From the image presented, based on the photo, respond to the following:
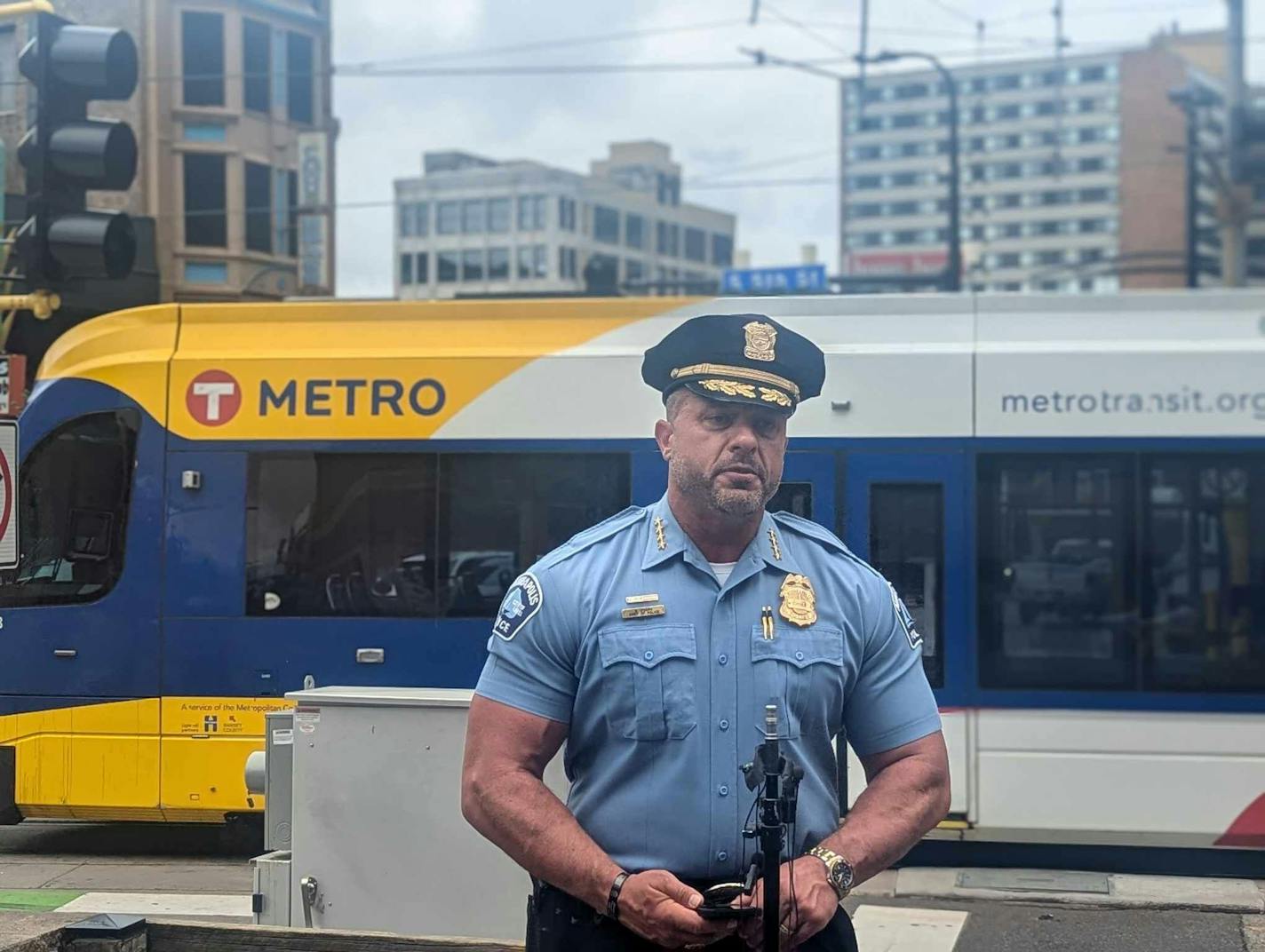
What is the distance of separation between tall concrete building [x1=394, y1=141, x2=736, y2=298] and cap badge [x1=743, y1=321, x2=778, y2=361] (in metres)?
94.5

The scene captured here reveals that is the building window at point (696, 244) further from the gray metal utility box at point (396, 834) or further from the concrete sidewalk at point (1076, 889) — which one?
the gray metal utility box at point (396, 834)

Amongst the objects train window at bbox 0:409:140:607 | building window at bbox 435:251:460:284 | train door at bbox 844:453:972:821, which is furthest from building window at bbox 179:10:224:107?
building window at bbox 435:251:460:284

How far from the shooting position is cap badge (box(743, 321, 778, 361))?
2949 millimetres

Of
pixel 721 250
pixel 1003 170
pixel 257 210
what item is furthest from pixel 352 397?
pixel 1003 170

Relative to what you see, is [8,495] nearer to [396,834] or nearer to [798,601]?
[396,834]

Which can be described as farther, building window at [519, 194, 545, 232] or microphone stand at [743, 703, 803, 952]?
building window at [519, 194, 545, 232]

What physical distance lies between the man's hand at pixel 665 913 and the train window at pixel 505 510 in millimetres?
5885

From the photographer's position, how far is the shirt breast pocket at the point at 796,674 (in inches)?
109

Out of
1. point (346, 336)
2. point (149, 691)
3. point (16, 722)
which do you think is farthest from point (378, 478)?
point (16, 722)

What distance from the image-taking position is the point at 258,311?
8.98m

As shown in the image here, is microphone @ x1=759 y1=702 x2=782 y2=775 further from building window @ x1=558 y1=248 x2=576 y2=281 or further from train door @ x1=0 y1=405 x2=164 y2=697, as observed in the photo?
building window @ x1=558 y1=248 x2=576 y2=281

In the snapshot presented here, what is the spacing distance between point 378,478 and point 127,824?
2.90m

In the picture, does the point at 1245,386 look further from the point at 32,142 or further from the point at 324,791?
the point at 32,142

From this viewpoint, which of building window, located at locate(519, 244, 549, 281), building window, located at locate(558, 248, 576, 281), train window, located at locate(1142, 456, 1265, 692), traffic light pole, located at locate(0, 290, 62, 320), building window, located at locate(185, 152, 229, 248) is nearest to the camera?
traffic light pole, located at locate(0, 290, 62, 320)
